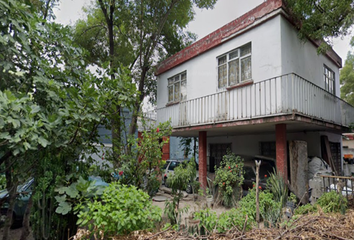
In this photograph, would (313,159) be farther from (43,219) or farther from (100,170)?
(43,219)

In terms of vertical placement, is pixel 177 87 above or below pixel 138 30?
below

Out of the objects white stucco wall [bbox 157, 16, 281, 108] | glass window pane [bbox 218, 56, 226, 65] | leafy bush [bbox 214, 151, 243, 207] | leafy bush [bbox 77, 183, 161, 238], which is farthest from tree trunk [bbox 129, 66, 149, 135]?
glass window pane [bbox 218, 56, 226, 65]

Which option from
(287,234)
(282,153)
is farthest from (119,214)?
(282,153)

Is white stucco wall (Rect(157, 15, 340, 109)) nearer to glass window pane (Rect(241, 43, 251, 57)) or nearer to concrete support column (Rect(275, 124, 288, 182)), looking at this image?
glass window pane (Rect(241, 43, 251, 57))

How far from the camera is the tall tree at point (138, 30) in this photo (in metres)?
10.5

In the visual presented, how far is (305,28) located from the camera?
6742mm

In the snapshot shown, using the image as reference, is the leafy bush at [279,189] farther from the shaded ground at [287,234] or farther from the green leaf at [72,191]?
the green leaf at [72,191]

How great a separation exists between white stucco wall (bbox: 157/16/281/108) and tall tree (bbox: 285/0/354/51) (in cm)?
68

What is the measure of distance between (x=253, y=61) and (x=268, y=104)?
1650mm

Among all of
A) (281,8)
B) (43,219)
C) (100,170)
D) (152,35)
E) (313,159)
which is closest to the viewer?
(43,219)

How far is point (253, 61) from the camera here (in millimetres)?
7195

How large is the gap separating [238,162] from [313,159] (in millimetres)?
2460

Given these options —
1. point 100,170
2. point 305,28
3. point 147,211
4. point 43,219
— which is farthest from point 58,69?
point 305,28

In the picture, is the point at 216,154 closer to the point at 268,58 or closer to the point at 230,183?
the point at 230,183
